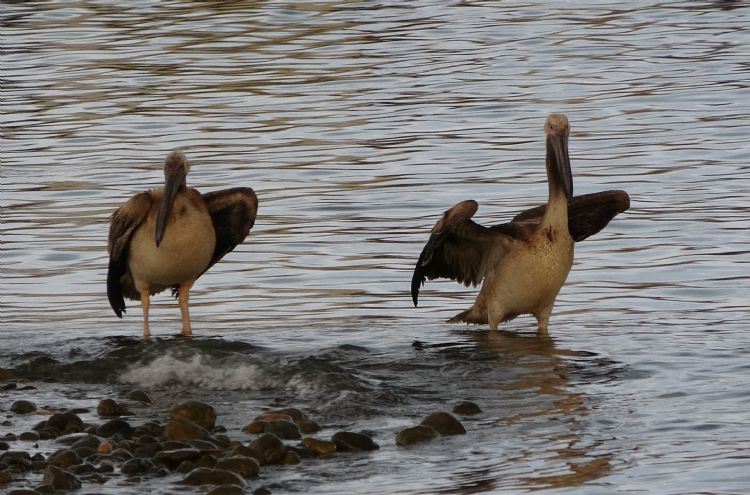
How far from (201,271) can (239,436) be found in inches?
146

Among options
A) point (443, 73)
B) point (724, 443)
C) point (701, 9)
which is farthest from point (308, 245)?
point (701, 9)

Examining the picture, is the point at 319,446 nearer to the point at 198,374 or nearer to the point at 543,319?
the point at 198,374

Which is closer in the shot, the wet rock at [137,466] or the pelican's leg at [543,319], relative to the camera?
the wet rock at [137,466]

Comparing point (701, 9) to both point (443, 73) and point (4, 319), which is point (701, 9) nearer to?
point (443, 73)

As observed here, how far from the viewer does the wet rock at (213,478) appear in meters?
8.05

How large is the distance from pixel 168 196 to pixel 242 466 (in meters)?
4.36

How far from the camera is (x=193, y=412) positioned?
9.37 m

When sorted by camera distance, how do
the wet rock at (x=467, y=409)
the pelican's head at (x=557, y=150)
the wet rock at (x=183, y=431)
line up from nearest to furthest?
the wet rock at (x=183, y=431)
the wet rock at (x=467, y=409)
the pelican's head at (x=557, y=150)

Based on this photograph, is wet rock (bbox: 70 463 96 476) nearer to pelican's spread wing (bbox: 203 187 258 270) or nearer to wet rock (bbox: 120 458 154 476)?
wet rock (bbox: 120 458 154 476)

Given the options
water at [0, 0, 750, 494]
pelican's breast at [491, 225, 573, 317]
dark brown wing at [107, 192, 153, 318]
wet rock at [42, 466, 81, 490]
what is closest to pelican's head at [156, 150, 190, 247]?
dark brown wing at [107, 192, 153, 318]

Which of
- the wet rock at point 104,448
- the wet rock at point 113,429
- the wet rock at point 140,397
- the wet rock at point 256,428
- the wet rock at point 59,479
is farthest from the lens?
the wet rock at point 140,397

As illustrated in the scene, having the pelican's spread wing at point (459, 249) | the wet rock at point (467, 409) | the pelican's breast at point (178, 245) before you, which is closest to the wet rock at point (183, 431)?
the wet rock at point (467, 409)

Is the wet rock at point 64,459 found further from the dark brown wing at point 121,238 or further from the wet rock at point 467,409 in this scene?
the dark brown wing at point 121,238

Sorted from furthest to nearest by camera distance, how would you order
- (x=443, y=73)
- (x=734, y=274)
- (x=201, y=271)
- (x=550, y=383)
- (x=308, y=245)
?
(x=443, y=73)
(x=308, y=245)
(x=734, y=274)
(x=201, y=271)
(x=550, y=383)
